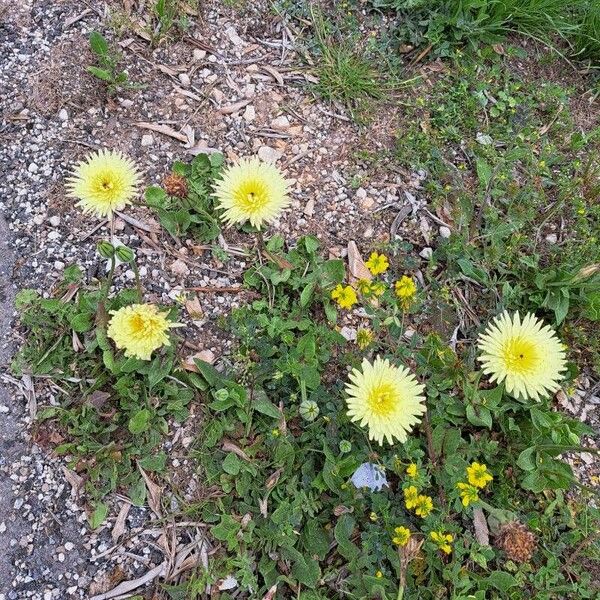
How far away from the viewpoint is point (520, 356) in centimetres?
240

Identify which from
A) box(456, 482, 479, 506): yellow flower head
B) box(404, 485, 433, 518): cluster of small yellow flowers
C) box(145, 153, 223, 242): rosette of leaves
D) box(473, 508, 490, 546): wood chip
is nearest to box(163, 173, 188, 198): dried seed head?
box(145, 153, 223, 242): rosette of leaves

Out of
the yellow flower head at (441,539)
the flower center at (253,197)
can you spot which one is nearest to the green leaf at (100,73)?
the flower center at (253,197)

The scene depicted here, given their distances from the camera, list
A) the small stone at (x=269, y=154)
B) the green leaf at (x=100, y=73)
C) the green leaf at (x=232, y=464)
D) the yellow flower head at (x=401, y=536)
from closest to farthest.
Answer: the yellow flower head at (x=401, y=536)
the green leaf at (x=232, y=464)
the green leaf at (x=100, y=73)
the small stone at (x=269, y=154)

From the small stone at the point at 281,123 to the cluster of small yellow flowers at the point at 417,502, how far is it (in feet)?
5.97

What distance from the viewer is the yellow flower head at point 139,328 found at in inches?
90.3

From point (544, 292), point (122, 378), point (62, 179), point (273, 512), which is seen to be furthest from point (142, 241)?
point (544, 292)

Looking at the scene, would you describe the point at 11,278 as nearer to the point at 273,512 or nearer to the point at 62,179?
the point at 62,179

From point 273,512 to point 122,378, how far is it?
2.57ft

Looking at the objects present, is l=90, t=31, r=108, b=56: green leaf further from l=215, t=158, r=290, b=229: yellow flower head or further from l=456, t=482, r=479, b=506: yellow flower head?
l=456, t=482, r=479, b=506: yellow flower head

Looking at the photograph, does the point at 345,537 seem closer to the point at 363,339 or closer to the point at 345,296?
the point at 363,339

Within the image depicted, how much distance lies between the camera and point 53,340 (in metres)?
2.64

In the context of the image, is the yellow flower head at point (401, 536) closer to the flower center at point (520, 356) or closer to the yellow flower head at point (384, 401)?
the yellow flower head at point (384, 401)

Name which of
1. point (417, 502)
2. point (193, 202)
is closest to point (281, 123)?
point (193, 202)

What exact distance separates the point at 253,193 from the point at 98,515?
1.36m
